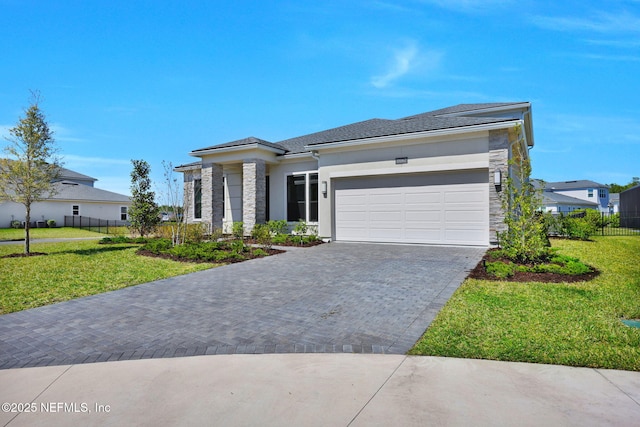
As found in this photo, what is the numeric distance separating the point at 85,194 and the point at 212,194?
83.5ft

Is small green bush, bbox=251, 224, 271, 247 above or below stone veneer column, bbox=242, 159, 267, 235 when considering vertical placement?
below

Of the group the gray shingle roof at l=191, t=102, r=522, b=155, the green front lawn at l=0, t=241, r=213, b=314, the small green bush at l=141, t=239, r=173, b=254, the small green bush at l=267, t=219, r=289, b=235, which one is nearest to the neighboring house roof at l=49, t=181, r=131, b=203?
the gray shingle roof at l=191, t=102, r=522, b=155

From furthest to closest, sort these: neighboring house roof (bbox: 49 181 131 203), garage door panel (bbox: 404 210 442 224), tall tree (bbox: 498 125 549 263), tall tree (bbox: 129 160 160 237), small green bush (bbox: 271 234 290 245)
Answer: neighboring house roof (bbox: 49 181 131 203)
tall tree (bbox: 129 160 160 237)
small green bush (bbox: 271 234 290 245)
garage door panel (bbox: 404 210 442 224)
tall tree (bbox: 498 125 549 263)

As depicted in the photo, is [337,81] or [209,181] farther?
[209,181]

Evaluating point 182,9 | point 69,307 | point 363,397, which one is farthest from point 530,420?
point 182,9

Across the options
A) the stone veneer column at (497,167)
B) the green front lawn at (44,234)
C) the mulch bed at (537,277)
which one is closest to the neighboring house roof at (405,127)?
the stone veneer column at (497,167)

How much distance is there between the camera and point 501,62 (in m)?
12.3

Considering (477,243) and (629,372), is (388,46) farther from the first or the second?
(629,372)

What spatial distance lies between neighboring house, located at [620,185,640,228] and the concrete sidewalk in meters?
34.7

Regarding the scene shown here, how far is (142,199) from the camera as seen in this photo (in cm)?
1834

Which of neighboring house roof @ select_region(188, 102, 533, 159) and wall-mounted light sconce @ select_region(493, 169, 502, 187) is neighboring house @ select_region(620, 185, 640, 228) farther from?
wall-mounted light sconce @ select_region(493, 169, 502, 187)

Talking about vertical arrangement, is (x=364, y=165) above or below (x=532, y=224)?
above

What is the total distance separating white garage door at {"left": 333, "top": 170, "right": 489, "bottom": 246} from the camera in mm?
11727

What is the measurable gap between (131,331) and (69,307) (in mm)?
2065
